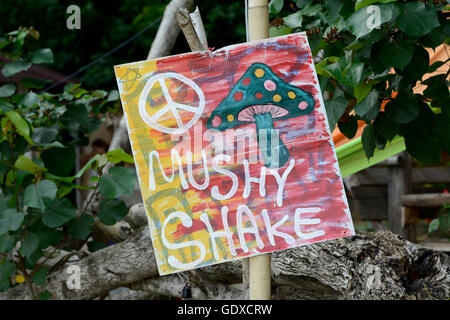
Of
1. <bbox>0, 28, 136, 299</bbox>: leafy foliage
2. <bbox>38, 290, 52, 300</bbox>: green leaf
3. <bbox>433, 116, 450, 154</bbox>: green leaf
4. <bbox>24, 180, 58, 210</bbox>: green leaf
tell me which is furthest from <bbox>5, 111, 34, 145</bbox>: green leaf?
<bbox>433, 116, 450, 154</bbox>: green leaf

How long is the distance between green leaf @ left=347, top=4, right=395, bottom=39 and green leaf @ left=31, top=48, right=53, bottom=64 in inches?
60.8

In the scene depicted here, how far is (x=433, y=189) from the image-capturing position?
15.1 ft

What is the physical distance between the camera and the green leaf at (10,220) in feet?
5.92

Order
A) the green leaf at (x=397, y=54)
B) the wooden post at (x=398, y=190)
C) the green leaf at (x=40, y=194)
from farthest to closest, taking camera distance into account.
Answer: the wooden post at (x=398, y=190), the green leaf at (x=40, y=194), the green leaf at (x=397, y=54)

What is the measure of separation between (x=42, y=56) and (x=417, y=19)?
65.0 inches

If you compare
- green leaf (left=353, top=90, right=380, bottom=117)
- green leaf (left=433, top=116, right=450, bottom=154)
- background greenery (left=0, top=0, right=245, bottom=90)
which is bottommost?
green leaf (left=433, top=116, right=450, bottom=154)

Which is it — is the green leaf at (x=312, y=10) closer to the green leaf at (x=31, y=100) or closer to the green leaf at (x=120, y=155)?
the green leaf at (x=120, y=155)

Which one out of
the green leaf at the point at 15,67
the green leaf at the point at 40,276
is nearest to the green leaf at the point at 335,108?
the green leaf at the point at 40,276

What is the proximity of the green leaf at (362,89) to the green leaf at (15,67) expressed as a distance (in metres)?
1.49

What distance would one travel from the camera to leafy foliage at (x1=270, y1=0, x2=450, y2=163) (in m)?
1.01

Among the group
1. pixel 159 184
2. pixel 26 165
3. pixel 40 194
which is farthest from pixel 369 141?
pixel 26 165

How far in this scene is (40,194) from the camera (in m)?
1.75

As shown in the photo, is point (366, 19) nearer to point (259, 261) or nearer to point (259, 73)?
point (259, 73)

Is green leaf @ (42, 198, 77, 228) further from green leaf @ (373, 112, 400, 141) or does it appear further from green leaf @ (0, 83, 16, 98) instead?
green leaf @ (373, 112, 400, 141)
